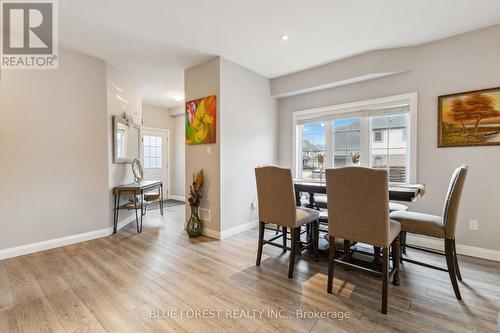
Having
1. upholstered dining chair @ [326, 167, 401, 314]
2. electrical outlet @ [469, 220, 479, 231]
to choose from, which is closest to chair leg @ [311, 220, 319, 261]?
upholstered dining chair @ [326, 167, 401, 314]

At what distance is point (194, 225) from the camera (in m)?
3.33

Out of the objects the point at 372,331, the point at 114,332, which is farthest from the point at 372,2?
the point at 114,332

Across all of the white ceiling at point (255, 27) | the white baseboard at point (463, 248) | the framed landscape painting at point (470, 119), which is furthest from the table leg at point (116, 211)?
the framed landscape painting at point (470, 119)

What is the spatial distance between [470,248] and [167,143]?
6.24 metres

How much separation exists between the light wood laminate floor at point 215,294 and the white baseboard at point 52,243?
0.37 feet

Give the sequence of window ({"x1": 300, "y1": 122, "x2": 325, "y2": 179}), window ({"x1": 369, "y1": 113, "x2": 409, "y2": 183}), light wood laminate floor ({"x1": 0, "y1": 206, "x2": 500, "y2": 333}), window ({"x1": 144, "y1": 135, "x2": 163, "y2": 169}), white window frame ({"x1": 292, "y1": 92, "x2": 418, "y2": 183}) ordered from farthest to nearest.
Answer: window ({"x1": 144, "y1": 135, "x2": 163, "y2": 169})
window ({"x1": 300, "y1": 122, "x2": 325, "y2": 179})
window ({"x1": 369, "y1": 113, "x2": 409, "y2": 183})
white window frame ({"x1": 292, "y1": 92, "x2": 418, "y2": 183})
light wood laminate floor ({"x1": 0, "y1": 206, "x2": 500, "y2": 333})

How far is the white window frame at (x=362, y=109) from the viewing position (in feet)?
9.89

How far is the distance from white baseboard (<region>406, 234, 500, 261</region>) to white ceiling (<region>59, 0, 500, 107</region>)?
8.14ft

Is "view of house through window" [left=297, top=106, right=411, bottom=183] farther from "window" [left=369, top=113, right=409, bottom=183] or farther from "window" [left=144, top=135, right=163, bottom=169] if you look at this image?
"window" [left=144, top=135, right=163, bottom=169]

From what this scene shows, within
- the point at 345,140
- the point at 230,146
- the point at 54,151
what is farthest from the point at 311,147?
the point at 54,151

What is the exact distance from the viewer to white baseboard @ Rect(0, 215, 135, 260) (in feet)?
8.56

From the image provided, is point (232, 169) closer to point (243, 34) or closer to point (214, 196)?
point (214, 196)

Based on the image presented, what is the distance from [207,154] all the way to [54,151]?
191 centimetres
